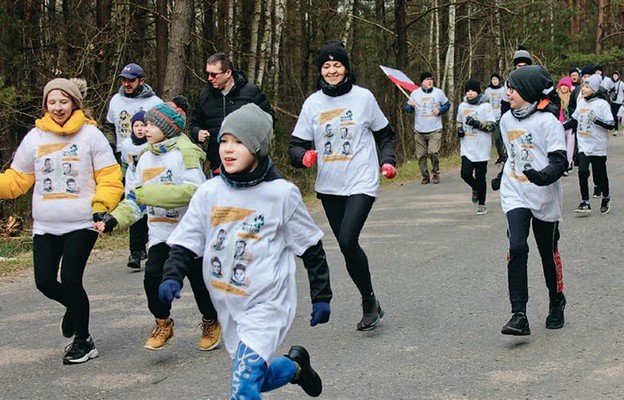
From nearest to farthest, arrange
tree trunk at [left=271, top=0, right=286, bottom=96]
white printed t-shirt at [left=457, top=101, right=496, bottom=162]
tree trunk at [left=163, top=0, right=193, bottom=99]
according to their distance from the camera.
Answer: white printed t-shirt at [left=457, top=101, right=496, bottom=162] → tree trunk at [left=163, top=0, right=193, bottom=99] → tree trunk at [left=271, top=0, right=286, bottom=96]

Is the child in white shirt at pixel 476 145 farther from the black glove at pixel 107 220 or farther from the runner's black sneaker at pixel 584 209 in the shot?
the black glove at pixel 107 220

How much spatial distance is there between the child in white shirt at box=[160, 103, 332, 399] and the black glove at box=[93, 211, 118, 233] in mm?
1291

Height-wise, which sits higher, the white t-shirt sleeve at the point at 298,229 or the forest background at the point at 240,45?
the forest background at the point at 240,45

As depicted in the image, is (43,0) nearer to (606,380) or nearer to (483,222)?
(483,222)

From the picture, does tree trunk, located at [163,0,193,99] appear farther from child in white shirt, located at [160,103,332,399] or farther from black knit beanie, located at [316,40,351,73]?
child in white shirt, located at [160,103,332,399]

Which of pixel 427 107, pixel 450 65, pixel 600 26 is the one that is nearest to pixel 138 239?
pixel 427 107

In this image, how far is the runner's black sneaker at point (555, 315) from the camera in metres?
7.19

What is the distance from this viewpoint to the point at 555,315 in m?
7.20

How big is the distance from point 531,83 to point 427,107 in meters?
10.9

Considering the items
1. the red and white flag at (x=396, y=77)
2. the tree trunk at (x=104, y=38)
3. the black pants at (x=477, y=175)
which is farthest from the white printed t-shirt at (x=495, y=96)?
the tree trunk at (x=104, y=38)

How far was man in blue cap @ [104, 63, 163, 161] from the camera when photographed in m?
10.2

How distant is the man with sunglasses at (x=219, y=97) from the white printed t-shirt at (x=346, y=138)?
1441 mm

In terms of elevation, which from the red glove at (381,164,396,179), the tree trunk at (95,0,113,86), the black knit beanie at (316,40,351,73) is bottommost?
the red glove at (381,164,396,179)

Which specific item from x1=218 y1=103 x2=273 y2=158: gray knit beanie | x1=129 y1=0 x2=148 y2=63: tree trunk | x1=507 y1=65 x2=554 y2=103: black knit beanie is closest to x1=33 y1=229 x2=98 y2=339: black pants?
x1=218 y1=103 x2=273 y2=158: gray knit beanie
